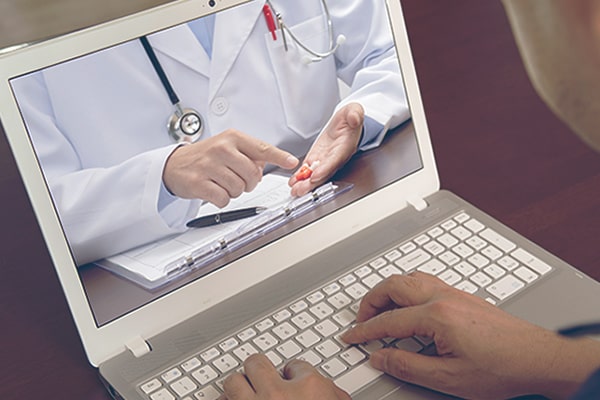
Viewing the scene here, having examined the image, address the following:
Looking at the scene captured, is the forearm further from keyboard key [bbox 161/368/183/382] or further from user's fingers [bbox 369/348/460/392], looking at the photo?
keyboard key [bbox 161/368/183/382]

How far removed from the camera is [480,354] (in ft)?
2.36

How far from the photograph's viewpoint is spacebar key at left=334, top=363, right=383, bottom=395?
75 cm

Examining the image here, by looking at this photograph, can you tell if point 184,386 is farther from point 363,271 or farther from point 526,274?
point 526,274

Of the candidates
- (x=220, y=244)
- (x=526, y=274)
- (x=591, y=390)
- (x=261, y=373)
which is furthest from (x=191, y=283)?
(x=591, y=390)

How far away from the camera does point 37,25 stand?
3086mm

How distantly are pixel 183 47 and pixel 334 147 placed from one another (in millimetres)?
205

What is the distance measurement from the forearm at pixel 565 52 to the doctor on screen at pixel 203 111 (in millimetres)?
529

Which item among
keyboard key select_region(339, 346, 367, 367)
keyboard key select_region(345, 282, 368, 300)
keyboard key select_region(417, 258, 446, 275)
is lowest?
keyboard key select_region(339, 346, 367, 367)

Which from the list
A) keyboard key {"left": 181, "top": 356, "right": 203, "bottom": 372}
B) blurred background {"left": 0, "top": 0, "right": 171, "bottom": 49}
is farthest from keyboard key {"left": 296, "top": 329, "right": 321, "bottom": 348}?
blurred background {"left": 0, "top": 0, "right": 171, "bottom": 49}

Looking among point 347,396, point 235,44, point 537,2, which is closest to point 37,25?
point 235,44

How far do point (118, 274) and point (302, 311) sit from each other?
19 centimetres

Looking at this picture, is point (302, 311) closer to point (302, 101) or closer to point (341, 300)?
point (341, 300)

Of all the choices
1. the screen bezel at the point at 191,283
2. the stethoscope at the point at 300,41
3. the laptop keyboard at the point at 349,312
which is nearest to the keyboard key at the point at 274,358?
the laptop keyboard at the point at 349,312

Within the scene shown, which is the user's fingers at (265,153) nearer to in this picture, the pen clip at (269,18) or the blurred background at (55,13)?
the pen clip at (269,18)
